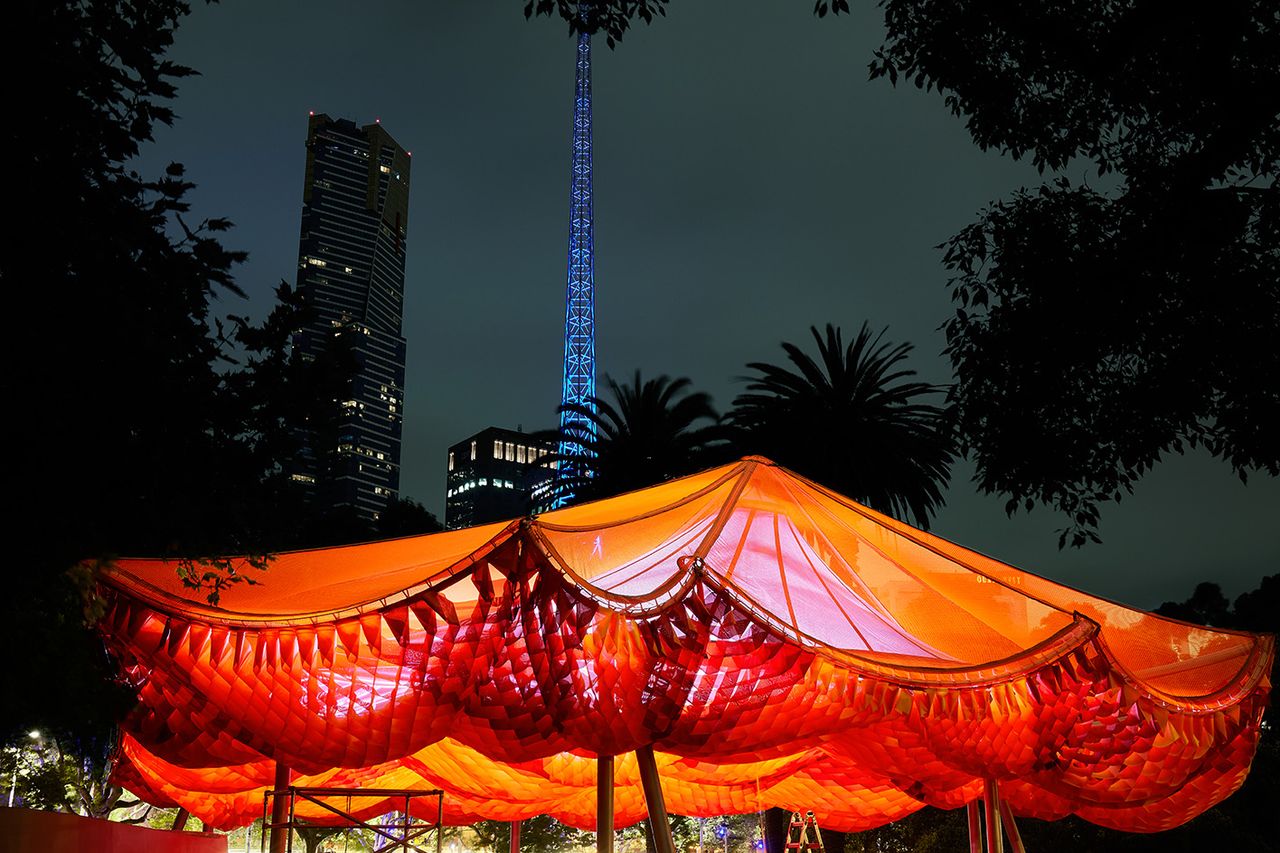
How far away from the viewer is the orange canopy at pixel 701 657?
301 inches

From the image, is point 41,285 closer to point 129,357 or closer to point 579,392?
point 129,357

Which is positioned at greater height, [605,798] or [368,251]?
[368,251]

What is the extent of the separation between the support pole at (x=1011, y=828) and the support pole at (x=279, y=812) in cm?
691

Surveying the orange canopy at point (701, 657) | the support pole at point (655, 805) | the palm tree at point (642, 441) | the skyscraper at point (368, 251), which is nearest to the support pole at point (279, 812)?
the orange canopy at point (701, 657)

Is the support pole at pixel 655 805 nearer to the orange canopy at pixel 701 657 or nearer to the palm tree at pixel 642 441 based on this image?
the orange canopy at pixel 701 657

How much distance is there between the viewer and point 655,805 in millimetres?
8523

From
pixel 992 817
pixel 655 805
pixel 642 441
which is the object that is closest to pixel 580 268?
pixel 642 441

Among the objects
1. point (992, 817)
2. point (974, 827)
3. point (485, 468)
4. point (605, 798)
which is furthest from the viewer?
point (485, 468)

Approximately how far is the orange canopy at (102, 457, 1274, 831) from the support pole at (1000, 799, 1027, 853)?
30.1 inches

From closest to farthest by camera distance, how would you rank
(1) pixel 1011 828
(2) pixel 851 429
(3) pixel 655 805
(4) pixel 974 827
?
(3) pixel 655 805 < (1) pixel 1011 828 < (4) pixel 974 827 < (2) pixel 851 429

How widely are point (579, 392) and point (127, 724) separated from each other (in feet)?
119

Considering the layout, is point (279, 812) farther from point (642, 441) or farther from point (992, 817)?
point (642, 441)

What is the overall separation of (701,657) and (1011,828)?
5802 millimetres

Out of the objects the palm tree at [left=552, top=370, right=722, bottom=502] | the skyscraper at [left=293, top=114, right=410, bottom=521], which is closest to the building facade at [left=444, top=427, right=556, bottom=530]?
the skyscraper at [left=293, top=114, right=410, bottom=521]
